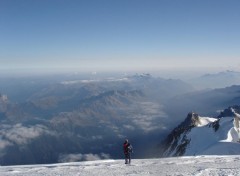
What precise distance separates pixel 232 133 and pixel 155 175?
380ft

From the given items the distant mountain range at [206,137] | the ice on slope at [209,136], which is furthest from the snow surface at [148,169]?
the ice on slope at [209,136]

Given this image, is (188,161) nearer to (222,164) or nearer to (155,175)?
(222,164)

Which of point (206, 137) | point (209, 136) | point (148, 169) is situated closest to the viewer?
point (148, 169)

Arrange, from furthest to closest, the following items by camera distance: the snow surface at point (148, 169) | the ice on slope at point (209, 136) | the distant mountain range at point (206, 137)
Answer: the distant mountain range at point (206, 137), the ice on slope at point (209, 136), the snow surface at point (148, 169)

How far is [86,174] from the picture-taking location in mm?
33531

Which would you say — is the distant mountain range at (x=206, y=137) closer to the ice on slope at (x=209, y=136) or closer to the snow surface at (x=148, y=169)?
the ice on slope at (x=209, y=136)

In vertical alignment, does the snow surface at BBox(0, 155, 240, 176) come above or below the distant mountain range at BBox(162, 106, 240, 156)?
above

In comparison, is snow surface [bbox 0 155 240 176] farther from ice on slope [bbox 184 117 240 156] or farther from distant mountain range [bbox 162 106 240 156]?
ice on slope [bbox 184 117 240 156]

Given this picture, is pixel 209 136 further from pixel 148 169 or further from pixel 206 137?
pixel 148 169

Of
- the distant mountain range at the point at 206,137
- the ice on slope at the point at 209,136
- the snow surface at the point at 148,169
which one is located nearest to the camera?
the snow surface at the point at 148,169

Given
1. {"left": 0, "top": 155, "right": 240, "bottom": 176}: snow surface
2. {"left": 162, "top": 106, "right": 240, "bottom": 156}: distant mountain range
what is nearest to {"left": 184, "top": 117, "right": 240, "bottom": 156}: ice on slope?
{"left": 162, "top": 106, "right": 240, "bottom": 156}: distant mountain range

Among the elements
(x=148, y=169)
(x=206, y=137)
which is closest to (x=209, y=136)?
(x=206, y=137)

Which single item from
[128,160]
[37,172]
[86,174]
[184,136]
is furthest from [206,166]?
[184,136]

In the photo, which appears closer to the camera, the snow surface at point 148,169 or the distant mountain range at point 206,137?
the snow surface at point 148,169
